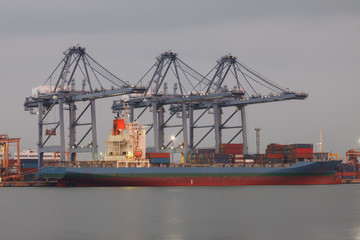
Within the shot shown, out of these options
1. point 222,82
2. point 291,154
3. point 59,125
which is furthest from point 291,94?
point 59,125

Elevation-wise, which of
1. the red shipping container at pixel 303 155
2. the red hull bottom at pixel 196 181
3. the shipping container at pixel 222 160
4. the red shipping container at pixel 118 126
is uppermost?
the red shipping container at pixel 118 126

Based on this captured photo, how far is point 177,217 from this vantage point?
3981 cm

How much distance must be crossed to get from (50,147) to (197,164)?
68.5 ft

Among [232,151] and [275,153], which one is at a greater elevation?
[232,151]

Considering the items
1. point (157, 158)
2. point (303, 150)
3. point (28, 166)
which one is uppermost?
point (303, 150)

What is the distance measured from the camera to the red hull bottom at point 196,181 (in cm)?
7156

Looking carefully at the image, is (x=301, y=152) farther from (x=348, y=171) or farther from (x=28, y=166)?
(x=28, y=166)

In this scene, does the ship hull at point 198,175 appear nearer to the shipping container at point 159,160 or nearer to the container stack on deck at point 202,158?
the container stack on deck at point 202,158

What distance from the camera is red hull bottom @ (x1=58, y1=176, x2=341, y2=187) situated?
71.6 meters

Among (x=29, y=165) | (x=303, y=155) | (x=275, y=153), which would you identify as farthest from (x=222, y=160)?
(x=29, y=165)

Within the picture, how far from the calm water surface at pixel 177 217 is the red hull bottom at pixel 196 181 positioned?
46.5ft

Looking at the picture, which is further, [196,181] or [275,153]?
[275,153]

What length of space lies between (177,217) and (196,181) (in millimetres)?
35714

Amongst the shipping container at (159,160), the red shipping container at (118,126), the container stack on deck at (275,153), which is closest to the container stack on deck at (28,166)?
the red shipping container at (118,126)
